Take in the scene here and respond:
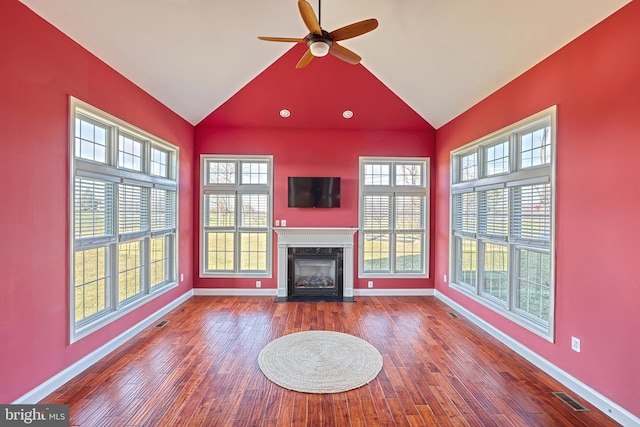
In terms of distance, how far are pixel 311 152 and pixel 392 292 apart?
3.08 m

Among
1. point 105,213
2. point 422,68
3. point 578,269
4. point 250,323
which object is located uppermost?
point 422,68

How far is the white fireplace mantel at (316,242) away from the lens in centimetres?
512

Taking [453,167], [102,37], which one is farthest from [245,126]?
[453,167]

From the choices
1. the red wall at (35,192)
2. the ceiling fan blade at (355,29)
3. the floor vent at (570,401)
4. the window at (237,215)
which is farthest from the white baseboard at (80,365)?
the floor vent at (570,401)

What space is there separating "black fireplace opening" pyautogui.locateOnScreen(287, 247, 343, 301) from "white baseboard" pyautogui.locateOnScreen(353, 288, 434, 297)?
0.43m

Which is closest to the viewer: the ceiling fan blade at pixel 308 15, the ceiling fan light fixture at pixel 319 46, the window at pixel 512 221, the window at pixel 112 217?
the ceiling fan blade at pixel 308 15

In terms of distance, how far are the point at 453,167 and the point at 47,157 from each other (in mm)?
5155

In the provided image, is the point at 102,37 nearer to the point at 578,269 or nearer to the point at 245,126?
the point at 245,126

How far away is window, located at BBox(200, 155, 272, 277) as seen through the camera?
17.3 feet

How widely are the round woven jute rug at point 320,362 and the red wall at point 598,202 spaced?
1.84m

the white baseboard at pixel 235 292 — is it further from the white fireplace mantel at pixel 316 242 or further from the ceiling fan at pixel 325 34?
the ceiling fan at pixel 325 34

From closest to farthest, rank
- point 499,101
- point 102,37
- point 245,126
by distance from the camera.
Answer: point 102,37
point 499,101
point 245,126

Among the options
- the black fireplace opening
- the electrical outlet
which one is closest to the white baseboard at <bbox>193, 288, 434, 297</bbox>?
→ the black fireplace opening

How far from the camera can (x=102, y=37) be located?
271 cm
